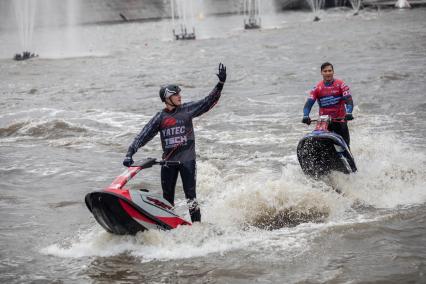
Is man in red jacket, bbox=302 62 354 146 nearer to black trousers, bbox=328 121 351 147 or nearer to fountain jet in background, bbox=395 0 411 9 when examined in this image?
black trousers, bbox=328 121 351 147

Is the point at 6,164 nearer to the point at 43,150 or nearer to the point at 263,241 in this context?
the point at 43,150

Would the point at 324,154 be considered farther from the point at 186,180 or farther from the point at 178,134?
the point at 178,134

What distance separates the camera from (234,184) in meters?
11.4

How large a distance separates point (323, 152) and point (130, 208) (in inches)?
159

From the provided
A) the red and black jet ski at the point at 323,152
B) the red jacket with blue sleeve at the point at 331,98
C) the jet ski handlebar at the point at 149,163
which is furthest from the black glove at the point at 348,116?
the jet ski handlebar at the point at 149,163

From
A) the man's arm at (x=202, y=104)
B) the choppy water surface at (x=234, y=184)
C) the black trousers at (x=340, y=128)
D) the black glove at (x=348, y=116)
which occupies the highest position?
the man's arm at (x=202, y=104)

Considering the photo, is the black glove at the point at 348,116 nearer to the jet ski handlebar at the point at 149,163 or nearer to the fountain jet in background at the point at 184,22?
the jet ski handlebar at the point at 149,163

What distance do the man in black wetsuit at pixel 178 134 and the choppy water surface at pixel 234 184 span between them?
697 millimetres

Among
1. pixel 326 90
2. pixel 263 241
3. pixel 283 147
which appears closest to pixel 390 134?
pixel 283 147

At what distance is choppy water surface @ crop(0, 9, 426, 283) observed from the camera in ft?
25.5

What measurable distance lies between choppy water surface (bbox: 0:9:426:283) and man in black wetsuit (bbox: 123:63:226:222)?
697mm

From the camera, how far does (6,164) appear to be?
14.4m

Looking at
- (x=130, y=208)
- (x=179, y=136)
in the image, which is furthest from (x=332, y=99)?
(x=130, y=208)

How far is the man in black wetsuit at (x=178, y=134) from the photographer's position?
27.8ft
